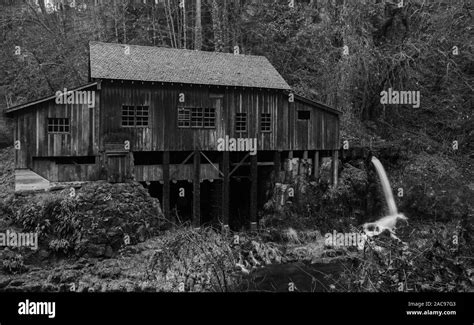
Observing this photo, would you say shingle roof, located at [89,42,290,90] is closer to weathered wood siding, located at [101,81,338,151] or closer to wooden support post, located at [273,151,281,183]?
weathered wood siding, located at [101,81,338,151]

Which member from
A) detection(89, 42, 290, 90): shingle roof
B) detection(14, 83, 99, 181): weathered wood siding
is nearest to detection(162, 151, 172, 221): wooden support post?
detection(14, 83, 99, 181): weathered wood siding

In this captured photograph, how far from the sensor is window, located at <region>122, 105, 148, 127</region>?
58.6 feet

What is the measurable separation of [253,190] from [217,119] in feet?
13.6

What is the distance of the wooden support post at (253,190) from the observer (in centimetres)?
2067

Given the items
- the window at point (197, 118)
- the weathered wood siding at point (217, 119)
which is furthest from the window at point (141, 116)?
the window at point (197, 118)

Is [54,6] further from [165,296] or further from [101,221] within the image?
[165,296]

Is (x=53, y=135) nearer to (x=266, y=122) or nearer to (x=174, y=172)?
(x=174, y=172)

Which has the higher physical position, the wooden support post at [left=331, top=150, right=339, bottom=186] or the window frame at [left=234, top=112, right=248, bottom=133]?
the window frame at [left=234, top=112, right=248, bottom=133]

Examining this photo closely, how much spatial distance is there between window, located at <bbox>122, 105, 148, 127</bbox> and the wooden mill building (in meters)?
0.04

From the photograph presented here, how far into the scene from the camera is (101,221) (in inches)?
633

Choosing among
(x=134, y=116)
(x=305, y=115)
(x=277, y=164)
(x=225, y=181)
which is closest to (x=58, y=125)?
(x=134, y=116)

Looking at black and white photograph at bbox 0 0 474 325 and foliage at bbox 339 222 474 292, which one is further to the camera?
black and white photograph at bbox 0 0 474 325

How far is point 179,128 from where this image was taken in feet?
61.9

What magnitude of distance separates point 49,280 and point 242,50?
20888 mm
